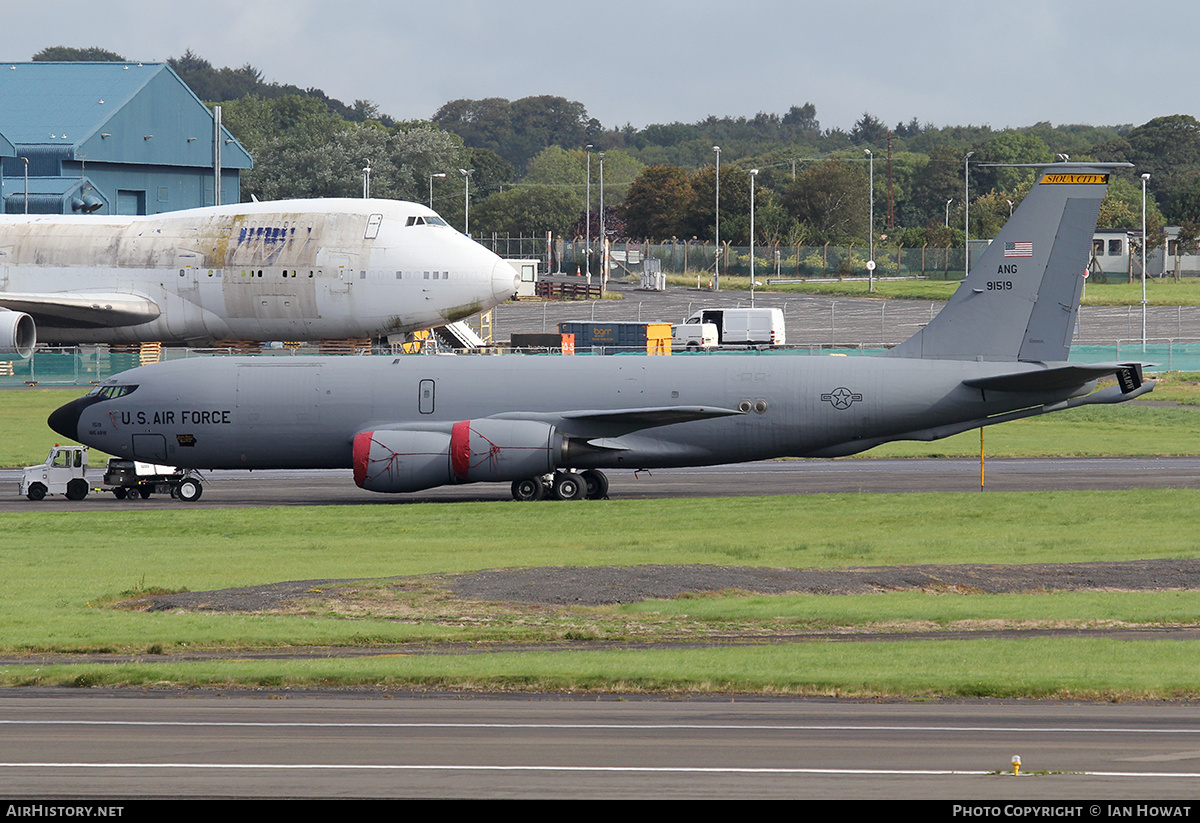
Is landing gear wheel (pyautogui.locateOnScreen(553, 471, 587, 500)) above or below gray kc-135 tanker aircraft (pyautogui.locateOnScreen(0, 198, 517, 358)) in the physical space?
below

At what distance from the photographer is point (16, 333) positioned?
4369 cm

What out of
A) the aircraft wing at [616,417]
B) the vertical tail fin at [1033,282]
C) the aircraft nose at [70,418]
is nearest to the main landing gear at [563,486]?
the aircraft wing at [616,417]

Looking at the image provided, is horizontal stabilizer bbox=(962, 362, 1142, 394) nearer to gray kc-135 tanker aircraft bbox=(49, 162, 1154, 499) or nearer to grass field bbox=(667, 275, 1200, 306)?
gray kc-135 tanker aircraft bbox=(49, 162, 1154, 499)

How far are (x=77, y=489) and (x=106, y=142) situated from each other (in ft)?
252

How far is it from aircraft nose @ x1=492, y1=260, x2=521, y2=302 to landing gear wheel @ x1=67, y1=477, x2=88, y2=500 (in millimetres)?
15327

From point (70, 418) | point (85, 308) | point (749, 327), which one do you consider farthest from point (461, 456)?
point (749, 327)

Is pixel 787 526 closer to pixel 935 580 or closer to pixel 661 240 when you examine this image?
pixel 935 580

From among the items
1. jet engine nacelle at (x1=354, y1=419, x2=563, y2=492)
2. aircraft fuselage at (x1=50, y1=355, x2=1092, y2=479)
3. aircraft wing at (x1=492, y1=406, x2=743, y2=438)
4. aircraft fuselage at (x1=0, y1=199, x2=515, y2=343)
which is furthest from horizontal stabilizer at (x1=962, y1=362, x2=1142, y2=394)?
aircraft fuselage at (x1=0, y1=199, x2=515, y2=343)

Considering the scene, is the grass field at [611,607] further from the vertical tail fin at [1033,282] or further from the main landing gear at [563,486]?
the vertical tail fin at [1033,282]

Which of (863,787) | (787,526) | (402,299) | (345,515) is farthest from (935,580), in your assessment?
(402,299)

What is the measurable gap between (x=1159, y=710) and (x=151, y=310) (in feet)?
134

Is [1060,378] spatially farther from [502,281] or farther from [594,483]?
[502,281]

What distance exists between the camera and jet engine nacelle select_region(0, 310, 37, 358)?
1711 inches

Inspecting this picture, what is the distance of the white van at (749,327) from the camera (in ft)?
314
